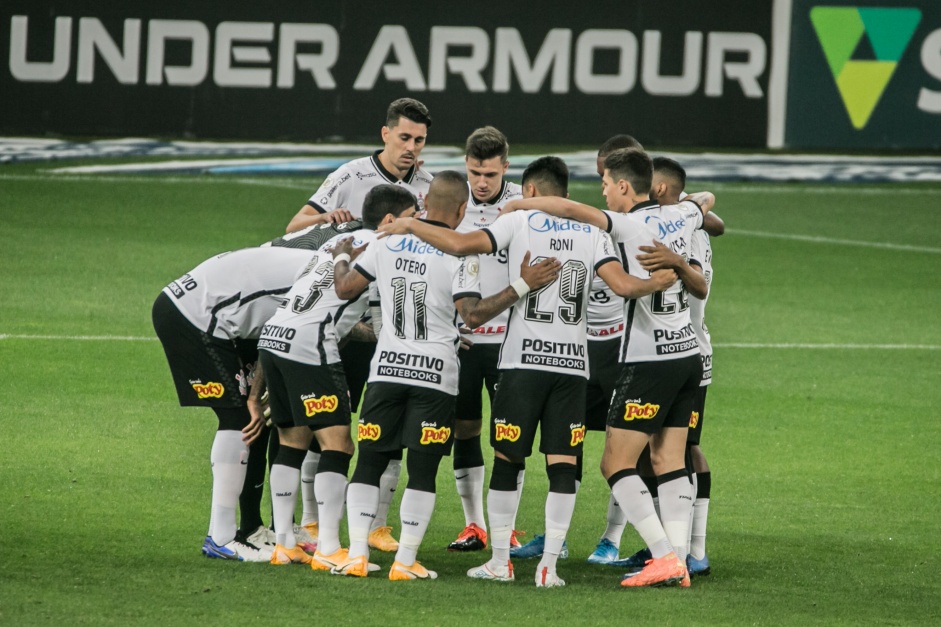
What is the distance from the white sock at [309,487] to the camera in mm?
7137

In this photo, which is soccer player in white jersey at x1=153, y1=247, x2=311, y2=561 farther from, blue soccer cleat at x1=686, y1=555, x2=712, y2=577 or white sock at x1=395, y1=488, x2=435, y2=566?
blue soccer cleat at x1=686, y1=555, x2=712, y2=577

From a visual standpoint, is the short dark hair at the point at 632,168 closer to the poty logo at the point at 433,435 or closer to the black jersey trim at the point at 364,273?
the black jersey trim at the point at 364,273

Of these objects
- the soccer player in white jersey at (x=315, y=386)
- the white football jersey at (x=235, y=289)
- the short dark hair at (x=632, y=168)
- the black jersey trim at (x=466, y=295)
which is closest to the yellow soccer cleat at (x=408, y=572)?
the soccer player in white jersey at (x=315, y=386)

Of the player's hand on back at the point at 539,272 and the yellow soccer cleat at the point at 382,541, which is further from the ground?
the player's hand on back at the point at 539,272

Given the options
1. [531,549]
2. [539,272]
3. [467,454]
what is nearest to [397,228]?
[539,272]

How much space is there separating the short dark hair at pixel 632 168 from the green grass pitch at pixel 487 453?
1.86 metres

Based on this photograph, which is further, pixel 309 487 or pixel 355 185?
pixel 355 185

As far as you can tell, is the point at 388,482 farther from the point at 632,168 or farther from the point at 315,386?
the point at 632,168

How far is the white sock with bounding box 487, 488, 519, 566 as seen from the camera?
6.28m

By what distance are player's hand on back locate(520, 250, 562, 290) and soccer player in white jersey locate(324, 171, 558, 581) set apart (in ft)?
0.04

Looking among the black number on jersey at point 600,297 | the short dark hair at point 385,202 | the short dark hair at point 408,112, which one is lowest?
the black number on jersey at point 600,297

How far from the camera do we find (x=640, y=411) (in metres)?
6.36

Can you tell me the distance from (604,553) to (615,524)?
18cm

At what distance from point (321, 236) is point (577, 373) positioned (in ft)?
5.46
